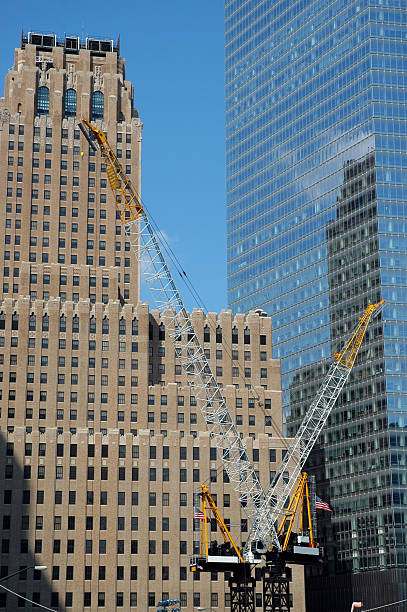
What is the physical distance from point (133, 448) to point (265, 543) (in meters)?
29.5

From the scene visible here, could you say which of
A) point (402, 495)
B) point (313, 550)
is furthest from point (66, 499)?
point (402, 495)

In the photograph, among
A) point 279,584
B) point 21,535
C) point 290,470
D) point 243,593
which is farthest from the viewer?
point 290,470

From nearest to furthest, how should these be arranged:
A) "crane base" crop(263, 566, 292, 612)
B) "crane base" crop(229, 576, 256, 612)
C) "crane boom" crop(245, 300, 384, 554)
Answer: "crane base" crop(229, 576, 256, 612) < "crane base" crop(263, 566, 292, 612) < "crane boom" crop(245, 300, 384, 554)

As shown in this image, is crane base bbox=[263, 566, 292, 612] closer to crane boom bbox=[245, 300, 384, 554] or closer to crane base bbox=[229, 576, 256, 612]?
crane base bbox=[229, 576, 256, 612]

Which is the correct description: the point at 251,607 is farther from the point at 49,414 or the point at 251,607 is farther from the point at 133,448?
the point at 49,414

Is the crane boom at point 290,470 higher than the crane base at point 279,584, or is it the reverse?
the crane boom at point 290,470

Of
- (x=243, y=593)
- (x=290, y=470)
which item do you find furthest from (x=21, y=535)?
(x=290, y=470)

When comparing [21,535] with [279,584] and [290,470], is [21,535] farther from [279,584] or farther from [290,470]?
[290,470]

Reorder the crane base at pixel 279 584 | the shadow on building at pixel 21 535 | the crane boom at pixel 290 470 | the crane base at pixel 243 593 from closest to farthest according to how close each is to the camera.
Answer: the crane base at pixel 243 593 → the crane base at pixel 279 584 → the crane boom at pixel 290 470 → the shadow on building at pixel 21 535

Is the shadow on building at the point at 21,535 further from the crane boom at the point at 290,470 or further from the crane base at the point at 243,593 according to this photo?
the crane boom at the point at 290,470

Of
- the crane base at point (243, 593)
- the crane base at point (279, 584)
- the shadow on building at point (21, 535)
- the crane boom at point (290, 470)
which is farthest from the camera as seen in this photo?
the shadow on building at point (21, 535)

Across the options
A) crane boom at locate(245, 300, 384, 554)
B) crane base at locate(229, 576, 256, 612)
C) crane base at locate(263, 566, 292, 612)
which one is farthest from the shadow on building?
crane base at locate(263, 566, 292, 612)

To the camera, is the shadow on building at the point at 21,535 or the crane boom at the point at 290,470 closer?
the crane boom at the point at 290,470

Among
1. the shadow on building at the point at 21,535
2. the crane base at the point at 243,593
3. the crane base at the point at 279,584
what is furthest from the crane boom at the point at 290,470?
the shadow on building at the point at 21,535
